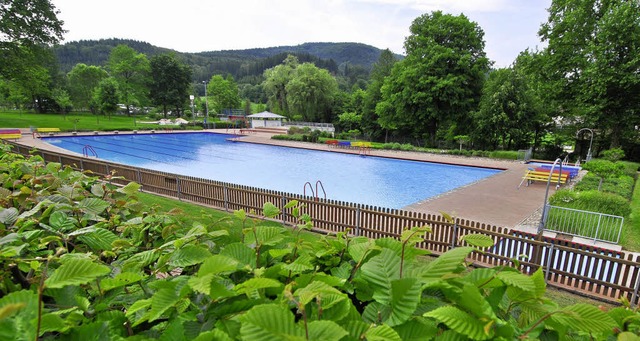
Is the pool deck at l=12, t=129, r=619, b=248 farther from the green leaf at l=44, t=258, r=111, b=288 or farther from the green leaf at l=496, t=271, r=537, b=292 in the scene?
the green leaf at l=44, t=258, r=111, b=288

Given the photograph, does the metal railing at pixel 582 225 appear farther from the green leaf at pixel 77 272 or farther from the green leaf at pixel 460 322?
the green leaf at pixel 77 272

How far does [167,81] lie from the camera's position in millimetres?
58312

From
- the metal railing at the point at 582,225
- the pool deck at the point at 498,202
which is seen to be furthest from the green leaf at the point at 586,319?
the metal railing at the point at 582,225

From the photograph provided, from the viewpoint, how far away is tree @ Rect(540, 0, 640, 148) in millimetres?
18969

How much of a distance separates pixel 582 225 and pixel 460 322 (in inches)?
428

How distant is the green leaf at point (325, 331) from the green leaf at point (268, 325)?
2cm

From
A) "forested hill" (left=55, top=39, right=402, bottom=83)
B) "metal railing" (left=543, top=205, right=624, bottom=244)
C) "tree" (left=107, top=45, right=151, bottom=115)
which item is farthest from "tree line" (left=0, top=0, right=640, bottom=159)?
"forested hill" (left=55, top=39, right=402, bottom=83)

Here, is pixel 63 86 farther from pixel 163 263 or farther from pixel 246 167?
pixel 163 263

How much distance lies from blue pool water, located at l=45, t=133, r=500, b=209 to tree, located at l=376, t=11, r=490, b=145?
7998 mm

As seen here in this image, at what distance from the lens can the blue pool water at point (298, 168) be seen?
16750mm

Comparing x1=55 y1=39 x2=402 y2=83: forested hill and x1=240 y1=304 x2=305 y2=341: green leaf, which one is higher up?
x1=55 y1=39 x2=402 y2=83: forested hill

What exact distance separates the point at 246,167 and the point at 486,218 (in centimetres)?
1591

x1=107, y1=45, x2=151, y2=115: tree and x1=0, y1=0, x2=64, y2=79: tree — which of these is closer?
x1=0, y1=0, x2=64, y2=79: tree

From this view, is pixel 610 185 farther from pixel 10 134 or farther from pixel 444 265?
pixel 10 134
